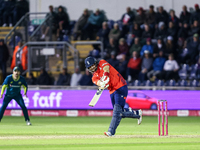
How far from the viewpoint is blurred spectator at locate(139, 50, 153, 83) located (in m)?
22.2

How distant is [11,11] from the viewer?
28.5 metres

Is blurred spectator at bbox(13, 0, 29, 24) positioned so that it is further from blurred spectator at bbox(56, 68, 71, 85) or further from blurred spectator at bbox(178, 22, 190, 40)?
blurred spectator at bbox(178, 22, 190, 40)

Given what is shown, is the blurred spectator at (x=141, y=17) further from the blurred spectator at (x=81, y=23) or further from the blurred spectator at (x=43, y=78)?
the blurred spectator at (x=43, y=78)

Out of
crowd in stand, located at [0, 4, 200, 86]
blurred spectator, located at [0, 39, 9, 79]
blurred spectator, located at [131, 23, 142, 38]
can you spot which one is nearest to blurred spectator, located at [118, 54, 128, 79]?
crowd in stand, located at [0, 4, 200, 86]

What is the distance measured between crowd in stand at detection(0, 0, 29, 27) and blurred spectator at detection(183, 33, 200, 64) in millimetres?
11780

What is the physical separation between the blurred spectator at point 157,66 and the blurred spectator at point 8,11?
10.8 m

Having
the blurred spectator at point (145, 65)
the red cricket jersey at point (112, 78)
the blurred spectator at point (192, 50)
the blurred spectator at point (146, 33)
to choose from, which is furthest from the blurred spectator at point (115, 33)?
the red cricket jersey at point (112, 78)

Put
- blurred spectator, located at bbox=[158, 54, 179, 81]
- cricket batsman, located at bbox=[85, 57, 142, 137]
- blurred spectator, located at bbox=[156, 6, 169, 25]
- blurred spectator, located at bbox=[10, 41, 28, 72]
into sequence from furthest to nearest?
blurred spectator, located at bbox=[10, 41, 28, 72] < blurred spectator, located at bbox=[156, 6, 169, 25] < blurred spectator, located at bbox=[158, 54, 179, 81] < cricket batsman, located at bbox=[85, 57, 142, 137]

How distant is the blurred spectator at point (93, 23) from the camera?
25.8 metres

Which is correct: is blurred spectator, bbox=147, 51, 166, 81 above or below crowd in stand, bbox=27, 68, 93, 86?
above

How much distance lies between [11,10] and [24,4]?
122 centimetres

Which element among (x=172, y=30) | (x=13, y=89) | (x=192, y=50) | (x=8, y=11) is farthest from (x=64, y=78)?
(x=8, y=11)

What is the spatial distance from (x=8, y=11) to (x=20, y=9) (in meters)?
0.80

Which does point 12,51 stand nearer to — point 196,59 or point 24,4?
point 24,4
